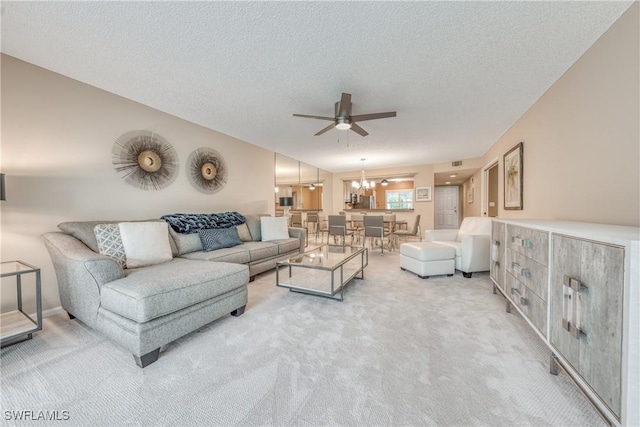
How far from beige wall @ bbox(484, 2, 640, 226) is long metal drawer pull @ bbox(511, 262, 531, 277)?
626 mm

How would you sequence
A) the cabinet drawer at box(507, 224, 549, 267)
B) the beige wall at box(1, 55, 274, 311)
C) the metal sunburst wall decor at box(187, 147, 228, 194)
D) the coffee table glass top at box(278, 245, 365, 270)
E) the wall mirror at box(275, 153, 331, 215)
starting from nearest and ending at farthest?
the cabinet drawer at box(507, 224, 549, 267) → the beige wall at box(1, 55, 274, 311) → the coffee table glass top at box(278, 245, 365, 270) → the metal sunburst wall decor at box(187, 147, 228, 194) → the wall mirror at box(275, 153, 331, 215)

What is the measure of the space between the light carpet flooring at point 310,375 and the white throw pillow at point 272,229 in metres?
1.97

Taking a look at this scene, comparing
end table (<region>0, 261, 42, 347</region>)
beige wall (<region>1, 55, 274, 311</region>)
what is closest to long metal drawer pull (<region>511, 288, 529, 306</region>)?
end table (<region>0, 261, 42, 347</region>)

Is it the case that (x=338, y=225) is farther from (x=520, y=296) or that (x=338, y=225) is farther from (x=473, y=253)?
(x=520, y=296)

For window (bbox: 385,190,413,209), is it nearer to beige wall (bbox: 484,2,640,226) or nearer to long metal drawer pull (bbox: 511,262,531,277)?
beige wall (bbox: 484,2,640,226)

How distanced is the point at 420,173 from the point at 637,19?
227 inches

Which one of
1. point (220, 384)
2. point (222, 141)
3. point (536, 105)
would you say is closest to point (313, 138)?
point (222, 141)

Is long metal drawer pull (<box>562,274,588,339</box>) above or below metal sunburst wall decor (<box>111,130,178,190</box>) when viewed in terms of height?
below

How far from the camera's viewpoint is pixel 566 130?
216 cm

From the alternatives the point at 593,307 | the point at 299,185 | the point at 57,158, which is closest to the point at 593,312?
the point at 593,307

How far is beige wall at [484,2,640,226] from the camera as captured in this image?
148 centimetres

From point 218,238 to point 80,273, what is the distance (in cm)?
150

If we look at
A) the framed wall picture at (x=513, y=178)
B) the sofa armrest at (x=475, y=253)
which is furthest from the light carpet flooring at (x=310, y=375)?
the framed wall picture at (x=513, y=178)

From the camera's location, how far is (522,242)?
1.80 meters
